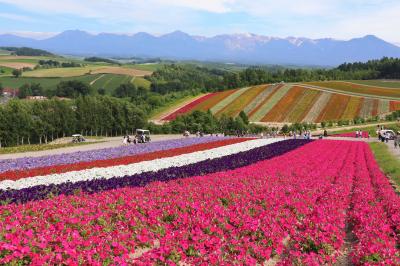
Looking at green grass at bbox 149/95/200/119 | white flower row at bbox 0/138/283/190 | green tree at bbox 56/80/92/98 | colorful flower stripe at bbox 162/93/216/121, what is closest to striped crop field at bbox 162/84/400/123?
colorful flower stripe at bbox 162/93/216/121

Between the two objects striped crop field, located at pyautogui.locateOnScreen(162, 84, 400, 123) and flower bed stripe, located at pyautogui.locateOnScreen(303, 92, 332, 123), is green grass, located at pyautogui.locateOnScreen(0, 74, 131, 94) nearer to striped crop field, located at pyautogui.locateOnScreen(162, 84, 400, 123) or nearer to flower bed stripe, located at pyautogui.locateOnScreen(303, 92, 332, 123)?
striped crop field, located at pyautogui.locateOnScreen(162, 84, 400, 123)

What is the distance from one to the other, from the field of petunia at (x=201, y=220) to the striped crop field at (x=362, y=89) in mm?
95000

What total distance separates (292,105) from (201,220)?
93.4 metres

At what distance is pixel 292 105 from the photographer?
102188 millimetres

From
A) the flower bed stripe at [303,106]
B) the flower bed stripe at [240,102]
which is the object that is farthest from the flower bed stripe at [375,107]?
the flower bed stripe at [240,102]

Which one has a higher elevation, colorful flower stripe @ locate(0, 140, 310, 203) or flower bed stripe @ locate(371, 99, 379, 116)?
colorful flower stripe @ locate(0, 140, 310, 203)

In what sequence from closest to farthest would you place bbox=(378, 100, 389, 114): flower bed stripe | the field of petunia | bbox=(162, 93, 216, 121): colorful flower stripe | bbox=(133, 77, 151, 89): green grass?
the field of petunia
bbox=(378, 100, 389, 114): flower bed stripe
bbox=(162, 93, 216, 121): colorful flower stripe
bbox=(133, 77, 151, 89): green grass

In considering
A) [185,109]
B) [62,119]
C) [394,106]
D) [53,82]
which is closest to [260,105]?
[185,109]

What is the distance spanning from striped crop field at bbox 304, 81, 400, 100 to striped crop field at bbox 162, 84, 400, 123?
3.28m

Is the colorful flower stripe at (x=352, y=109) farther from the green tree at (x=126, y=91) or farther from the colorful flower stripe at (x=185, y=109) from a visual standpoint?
the green tree at (x=126, y=91)

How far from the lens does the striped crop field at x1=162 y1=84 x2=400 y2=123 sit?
298ft

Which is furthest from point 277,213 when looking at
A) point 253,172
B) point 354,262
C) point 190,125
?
point 190,125

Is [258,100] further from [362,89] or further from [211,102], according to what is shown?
[362,89]

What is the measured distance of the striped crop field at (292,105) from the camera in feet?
298
